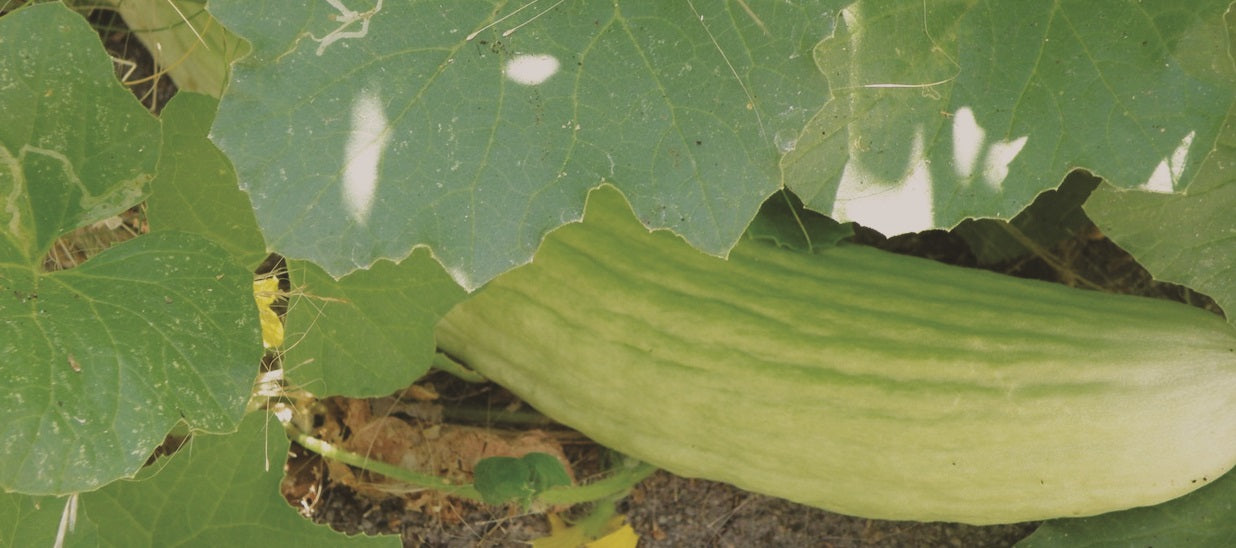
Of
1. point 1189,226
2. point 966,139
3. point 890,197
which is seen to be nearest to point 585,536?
point 890,197

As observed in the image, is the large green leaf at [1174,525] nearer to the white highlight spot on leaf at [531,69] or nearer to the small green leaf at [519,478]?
the small green leaf at [519,478]

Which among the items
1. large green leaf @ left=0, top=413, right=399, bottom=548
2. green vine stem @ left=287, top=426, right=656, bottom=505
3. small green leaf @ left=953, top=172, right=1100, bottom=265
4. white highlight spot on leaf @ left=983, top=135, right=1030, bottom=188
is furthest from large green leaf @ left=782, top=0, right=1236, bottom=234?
large green leaf @ left=0, top=413, right=399, bottom=548

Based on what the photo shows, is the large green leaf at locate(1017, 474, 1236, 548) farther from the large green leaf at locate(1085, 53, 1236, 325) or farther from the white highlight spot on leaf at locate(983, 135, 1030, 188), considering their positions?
the white highlight spot on leaf at locate(983, 135, 1030, 188)

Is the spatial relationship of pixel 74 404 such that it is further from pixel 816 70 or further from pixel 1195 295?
pixel 1195 295

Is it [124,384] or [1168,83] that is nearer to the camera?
[124,384]

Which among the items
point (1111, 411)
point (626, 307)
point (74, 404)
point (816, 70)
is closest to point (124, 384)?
point (74, 404)

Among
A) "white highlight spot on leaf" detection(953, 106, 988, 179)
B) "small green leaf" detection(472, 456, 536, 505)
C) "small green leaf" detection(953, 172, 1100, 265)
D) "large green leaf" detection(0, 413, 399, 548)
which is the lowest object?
"large green leaf" detection(0, 413, 399, 548)
